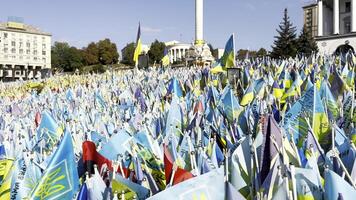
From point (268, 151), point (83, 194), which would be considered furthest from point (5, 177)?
point (268, 151)

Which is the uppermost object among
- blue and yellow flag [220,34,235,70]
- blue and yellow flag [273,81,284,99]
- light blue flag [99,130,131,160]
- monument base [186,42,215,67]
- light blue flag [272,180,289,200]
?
monument base [186,42,215,67]

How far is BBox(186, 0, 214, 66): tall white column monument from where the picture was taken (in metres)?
26.9

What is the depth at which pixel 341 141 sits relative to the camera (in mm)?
3105

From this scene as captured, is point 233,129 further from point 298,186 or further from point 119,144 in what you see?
point 298,186

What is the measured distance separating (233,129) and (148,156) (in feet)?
3.82

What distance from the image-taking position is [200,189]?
211cm

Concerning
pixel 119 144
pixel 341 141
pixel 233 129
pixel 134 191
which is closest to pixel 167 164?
pixel 134 191

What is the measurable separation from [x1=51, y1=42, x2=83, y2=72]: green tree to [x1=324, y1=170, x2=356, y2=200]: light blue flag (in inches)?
2980

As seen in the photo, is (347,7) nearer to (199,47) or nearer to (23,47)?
(199,47)

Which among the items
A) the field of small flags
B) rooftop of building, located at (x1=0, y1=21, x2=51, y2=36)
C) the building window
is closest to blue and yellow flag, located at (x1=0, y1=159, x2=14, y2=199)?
the field of small flags

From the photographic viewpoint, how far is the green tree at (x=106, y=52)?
7681 centimetres

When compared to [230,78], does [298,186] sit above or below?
below

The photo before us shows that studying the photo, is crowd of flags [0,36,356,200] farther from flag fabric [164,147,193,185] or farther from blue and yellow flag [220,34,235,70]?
blue and yellow flag [220,34,235,70]

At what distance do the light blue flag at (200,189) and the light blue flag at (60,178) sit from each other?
0.85 metres
